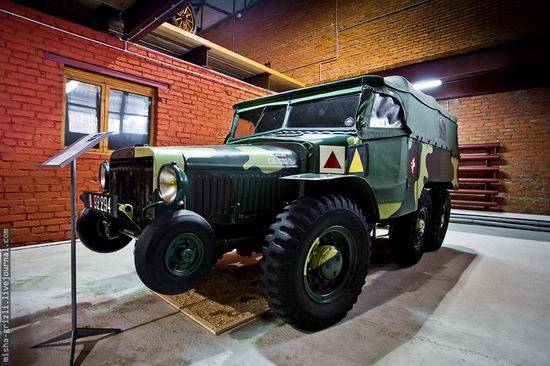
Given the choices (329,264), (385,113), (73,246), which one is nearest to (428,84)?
(385,113)

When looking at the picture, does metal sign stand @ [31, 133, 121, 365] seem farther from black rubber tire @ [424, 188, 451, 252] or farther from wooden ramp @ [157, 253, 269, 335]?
black rubber tire @ [424, 188, 451, 252]

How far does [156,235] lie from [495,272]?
3.86 m

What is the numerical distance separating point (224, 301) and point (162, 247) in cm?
103

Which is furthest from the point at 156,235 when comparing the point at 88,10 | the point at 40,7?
the point at 40,7

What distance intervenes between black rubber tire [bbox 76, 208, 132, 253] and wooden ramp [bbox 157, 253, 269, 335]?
2.06 ft

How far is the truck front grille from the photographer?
2162 mm

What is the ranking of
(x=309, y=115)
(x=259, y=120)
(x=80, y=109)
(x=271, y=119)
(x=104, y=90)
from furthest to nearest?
(x=104, y=90)
(x=80, y=109)
(x=259, y=120)
(x=271, y=119)
(x=309, y=115)

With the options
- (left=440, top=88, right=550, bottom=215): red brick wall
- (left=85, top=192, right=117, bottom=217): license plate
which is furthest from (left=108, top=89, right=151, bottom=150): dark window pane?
(left=440, top=88, right=550, bottom=215): red brick wall

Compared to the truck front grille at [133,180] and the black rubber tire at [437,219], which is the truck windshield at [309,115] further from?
the black rubber tire at [437,219]

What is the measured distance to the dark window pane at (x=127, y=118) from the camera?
17.3ft

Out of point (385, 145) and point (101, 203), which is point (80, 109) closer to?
point (101, 203)

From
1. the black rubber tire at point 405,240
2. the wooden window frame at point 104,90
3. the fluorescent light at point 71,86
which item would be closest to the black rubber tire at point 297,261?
the black rubber tire at point 405,240

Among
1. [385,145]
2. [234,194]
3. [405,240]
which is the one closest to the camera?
[234,194]

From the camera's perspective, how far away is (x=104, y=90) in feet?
16.4
